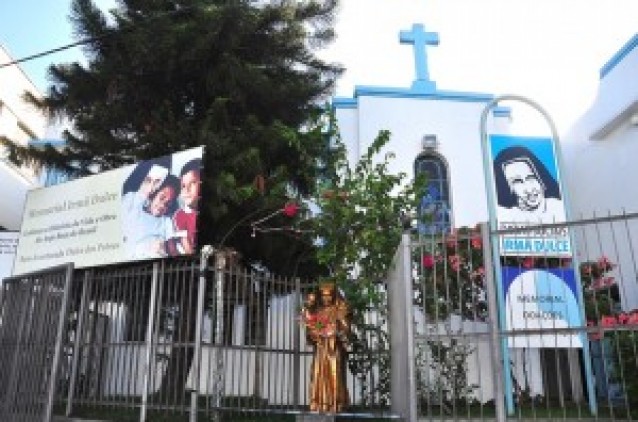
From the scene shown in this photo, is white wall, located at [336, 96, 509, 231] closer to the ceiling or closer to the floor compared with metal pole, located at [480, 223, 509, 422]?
closer to the ceiling

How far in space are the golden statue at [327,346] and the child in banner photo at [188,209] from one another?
5.73ft

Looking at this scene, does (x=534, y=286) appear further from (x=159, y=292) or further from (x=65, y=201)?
(x=65, y=201)

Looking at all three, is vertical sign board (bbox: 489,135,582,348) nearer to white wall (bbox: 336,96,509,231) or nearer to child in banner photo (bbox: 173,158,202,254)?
white wall (bbox: 336,96,509,231)

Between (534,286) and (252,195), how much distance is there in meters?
4.18

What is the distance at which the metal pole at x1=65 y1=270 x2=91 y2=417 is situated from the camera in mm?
7621

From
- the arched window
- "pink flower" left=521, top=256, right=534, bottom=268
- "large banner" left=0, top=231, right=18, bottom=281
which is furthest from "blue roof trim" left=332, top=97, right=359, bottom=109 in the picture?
"large banner" left=0, top=231, right=18, bottom=281

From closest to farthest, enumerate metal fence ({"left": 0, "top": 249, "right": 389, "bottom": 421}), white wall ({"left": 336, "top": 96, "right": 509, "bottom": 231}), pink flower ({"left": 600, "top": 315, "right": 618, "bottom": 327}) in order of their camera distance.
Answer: pink flower ({"left": 600, "top": 315, "right": 618, "bottom": 327}) → metal fence ({"left": 0, "top": 249, "right": 389, "bottom": 421}) → white wall ({"left": 336, "top": 96, "right": 509, "bottom": 231})

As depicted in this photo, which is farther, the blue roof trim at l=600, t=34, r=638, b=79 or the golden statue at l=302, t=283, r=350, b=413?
the blue roof trim at l=600, t=34, r=638, b=79

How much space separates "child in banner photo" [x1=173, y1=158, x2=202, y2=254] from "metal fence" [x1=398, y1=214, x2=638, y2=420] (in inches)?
112

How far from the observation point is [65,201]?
30.3 ft

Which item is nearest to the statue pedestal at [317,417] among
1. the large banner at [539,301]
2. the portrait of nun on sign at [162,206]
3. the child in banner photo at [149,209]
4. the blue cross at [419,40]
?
the large banner at [539,301]

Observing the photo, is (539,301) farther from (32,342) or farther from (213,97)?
(32,342)

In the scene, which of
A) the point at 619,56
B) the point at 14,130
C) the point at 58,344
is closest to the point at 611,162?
the point at 619,56

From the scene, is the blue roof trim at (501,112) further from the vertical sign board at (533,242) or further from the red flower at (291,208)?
the red flower at (291,208)
